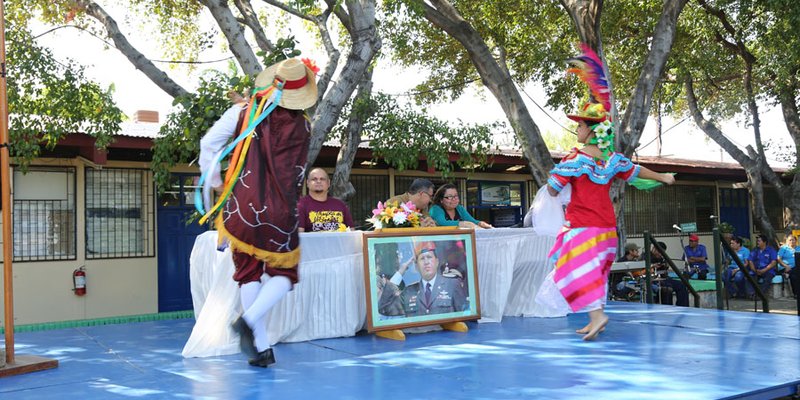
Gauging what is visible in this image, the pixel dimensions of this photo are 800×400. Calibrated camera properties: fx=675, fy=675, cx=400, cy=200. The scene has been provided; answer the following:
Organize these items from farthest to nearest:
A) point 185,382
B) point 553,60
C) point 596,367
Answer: point 553,60 < point 596,367 < point 185,382

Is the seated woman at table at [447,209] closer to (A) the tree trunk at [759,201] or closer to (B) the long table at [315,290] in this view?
(B) the long table at [315,290]

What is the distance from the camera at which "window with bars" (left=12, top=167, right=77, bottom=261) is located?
32.3ft

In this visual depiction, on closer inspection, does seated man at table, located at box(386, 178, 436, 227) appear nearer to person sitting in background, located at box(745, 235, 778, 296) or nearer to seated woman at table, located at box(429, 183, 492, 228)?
seated woman at table, located at box(429, 183, 492, 228)

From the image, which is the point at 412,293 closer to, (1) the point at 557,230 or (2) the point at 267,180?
(1) the point at 557,230

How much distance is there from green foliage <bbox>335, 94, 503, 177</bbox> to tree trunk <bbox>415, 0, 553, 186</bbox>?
151 cm

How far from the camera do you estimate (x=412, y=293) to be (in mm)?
5113

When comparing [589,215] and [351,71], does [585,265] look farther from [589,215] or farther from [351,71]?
[351,71]

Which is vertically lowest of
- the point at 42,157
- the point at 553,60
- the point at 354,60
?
the point at 42,157

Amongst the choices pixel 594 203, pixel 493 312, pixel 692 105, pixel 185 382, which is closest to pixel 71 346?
pixel 185 382

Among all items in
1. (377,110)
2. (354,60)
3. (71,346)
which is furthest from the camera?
(377,110)

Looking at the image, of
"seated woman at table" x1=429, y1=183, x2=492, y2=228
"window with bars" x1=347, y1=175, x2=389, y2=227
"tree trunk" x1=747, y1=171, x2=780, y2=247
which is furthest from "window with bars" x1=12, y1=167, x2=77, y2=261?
"tree trunk" x1=747, y1=171, x2=780, y2=247

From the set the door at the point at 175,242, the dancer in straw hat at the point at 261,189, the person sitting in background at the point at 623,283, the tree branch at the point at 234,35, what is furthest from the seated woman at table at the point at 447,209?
the door at the point at 175,242

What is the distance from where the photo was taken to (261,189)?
3.77 m

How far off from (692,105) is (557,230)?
44.1 feet
